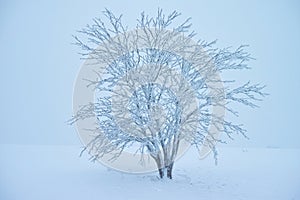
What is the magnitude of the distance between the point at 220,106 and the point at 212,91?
1.85 ft

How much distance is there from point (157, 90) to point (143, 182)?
294cm

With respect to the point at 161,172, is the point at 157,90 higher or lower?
higher

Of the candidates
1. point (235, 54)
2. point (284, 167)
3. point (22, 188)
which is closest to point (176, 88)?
point (235, 54)

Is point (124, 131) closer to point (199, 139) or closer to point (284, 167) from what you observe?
point (199, 139)

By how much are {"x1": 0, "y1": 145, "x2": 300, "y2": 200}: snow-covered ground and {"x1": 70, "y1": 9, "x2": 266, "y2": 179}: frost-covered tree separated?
897 mm

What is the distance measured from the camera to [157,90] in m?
10.1

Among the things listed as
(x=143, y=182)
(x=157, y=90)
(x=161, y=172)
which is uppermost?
Answer: (x=157, y=90)

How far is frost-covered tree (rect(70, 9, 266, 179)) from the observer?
968 cm

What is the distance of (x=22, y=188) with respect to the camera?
846cm

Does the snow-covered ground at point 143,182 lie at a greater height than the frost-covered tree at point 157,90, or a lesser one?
lesser

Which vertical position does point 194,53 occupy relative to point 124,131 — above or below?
above

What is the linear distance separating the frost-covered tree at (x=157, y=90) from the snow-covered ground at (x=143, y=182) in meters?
0.90

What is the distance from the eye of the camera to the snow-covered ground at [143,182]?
8172 millimetres

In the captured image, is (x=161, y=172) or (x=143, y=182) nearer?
(x=143, y=182)
